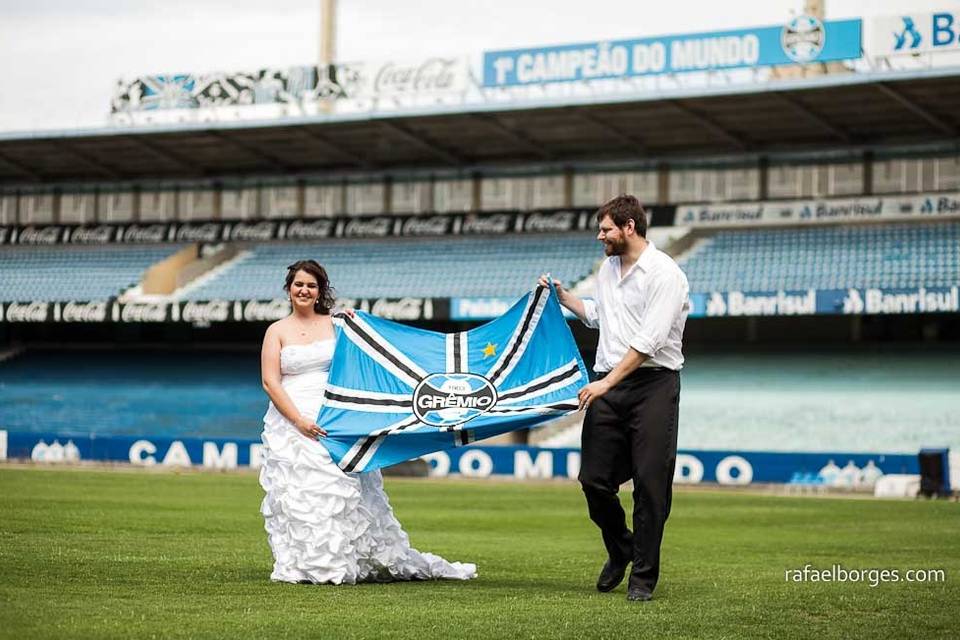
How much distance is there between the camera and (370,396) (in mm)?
9633

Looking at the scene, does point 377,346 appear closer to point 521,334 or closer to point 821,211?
point 521,334

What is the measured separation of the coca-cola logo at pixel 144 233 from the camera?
48750mm

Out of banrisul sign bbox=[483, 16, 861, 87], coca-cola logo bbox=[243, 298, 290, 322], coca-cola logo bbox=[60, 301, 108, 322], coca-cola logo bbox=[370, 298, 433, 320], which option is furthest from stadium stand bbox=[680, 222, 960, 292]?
coca-cola logo bbox=[60, 301, 108, 322]

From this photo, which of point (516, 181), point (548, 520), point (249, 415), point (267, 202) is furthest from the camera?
point (267, 202)

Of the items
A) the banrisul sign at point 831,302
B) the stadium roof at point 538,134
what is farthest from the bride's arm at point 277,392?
the stadium roof at point 538,134

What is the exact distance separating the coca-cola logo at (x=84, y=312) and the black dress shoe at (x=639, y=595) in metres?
36.8

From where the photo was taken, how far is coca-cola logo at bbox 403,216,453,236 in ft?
148

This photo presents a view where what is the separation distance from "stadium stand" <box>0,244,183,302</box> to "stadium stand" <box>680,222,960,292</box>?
17951 mm

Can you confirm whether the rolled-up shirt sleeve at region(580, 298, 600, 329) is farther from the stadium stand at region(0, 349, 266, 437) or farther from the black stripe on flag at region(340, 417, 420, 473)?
the stadium stand at region(0, 349, 266, 437)

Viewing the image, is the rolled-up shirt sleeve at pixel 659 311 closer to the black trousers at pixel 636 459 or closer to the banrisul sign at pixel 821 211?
the black trousers at pixel 636 459

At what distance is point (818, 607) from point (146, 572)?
14.0 feet

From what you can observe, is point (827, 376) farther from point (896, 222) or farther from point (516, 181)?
point (516, 181)

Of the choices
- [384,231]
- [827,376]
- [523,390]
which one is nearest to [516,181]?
[384,231]

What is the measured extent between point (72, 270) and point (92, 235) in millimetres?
2814
